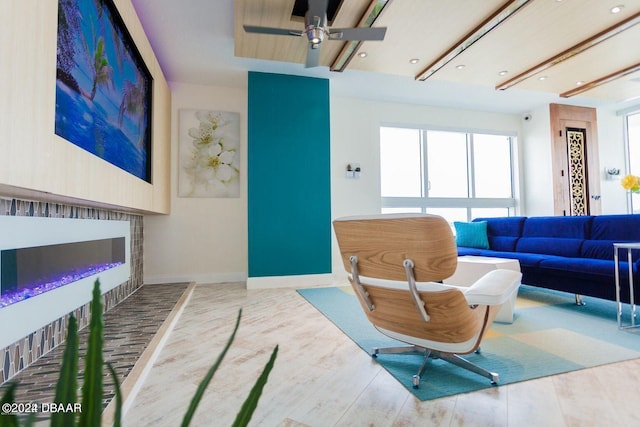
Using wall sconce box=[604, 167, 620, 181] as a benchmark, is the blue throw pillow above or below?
below

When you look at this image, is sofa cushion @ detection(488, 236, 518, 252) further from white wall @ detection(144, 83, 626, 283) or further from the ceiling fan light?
the ceiling fan light

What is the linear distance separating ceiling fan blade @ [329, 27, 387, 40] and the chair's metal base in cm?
263

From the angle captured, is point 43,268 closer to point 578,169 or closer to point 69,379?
point 69,379

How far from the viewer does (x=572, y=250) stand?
12.4 feet

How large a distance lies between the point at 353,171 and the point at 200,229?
2.62 m

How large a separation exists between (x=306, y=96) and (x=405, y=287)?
3.72 meters

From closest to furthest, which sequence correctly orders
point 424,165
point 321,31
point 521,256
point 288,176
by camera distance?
point 321,31 < point 521,256 < point 288,176 < point 424,165

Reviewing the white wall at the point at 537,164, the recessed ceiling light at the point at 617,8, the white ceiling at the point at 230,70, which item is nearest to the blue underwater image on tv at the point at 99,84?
the white ceiling at the point at 230,70

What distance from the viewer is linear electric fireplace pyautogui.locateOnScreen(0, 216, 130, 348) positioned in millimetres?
1597

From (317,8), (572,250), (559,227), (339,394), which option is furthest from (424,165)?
(339,394)

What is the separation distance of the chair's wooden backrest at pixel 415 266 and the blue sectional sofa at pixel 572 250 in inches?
85.2

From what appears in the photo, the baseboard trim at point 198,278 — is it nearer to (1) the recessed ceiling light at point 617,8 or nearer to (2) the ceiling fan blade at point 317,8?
(2) the ceiling fan blade at point 317,8

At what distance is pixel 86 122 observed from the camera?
1942mm

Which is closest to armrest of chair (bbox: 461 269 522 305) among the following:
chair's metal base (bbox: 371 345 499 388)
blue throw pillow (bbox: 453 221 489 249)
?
chair's metal base (bbox: 371 345 499 388)
